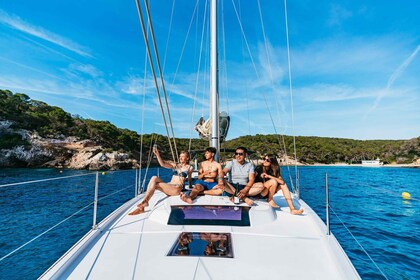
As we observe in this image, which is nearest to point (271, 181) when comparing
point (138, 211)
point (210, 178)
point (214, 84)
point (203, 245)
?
point (210, 178)

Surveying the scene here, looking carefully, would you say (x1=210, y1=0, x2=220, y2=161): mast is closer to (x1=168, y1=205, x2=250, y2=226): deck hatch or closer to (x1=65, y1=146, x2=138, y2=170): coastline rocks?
(x1=168, y1=205, x2=250, y2=226): deck hatch

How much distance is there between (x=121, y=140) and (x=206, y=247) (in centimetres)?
5344

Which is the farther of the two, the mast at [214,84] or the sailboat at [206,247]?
the mast at [214,84]

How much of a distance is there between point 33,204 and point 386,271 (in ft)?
42.7

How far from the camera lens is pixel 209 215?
3.31 m

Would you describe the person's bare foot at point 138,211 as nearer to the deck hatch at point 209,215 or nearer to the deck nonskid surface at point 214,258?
the deck nonskid surface at point 214,258

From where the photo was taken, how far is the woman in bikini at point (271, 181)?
397 cm

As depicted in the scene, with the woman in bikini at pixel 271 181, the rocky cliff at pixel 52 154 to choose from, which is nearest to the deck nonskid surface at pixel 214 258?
the woman in bikini at pixel 271 181

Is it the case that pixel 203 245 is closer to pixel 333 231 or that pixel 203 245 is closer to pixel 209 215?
pixel 209 215

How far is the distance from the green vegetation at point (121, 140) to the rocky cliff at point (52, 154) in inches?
32.4

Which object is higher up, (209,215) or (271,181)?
(271,181)

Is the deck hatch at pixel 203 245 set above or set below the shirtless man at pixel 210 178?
below

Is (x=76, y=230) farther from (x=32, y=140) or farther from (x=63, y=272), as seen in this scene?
(x=32, y=140)

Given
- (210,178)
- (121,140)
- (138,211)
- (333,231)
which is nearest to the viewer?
(138,211)
